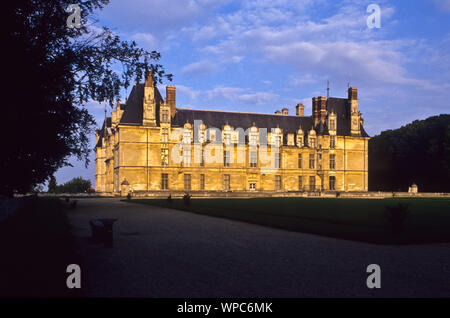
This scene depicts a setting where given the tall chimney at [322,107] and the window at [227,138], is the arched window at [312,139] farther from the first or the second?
the window at [227,138]

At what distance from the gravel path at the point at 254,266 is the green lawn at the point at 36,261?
1.51ft

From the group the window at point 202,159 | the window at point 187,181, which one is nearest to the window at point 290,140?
the window at point 202,159

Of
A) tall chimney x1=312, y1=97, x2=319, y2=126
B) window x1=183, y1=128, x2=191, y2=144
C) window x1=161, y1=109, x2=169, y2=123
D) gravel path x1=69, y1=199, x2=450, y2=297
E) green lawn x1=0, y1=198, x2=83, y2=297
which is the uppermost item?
tall chimney x1=312, y1=97, x2=319, y2=126

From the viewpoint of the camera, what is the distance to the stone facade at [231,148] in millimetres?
49250

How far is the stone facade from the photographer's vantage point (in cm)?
4925

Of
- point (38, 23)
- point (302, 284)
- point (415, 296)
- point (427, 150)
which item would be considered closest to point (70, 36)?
point (38, 23)

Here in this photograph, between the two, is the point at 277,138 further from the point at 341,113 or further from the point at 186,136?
the point at 186,136

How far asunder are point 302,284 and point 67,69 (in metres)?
6.49

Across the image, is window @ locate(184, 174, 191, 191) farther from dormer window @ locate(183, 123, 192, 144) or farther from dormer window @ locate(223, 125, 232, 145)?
dormer window @ locate(223, 125, 232, 145)

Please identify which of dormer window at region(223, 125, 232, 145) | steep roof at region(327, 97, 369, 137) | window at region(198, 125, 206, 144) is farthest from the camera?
steep roof at region(327, 97, 369, 137)

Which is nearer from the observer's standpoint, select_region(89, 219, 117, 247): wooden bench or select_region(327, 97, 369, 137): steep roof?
select_region(89, 219, 117, 247): wooden bench

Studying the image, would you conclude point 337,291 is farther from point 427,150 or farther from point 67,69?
point 427,150

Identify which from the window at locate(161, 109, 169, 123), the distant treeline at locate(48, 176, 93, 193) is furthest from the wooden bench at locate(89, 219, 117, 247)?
the distant treeline at locate(48, 176, 93, 193)

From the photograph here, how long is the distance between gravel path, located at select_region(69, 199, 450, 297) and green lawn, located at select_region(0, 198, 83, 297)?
461 millimetres
